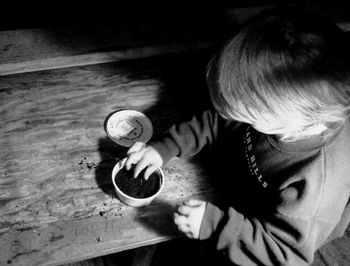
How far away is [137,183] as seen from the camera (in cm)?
117

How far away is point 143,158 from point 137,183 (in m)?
0.08

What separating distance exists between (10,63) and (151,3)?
1732mm

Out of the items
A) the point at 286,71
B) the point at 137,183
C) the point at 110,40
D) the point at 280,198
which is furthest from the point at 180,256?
the point at 286,71

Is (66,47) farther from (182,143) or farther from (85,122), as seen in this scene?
(182,143)

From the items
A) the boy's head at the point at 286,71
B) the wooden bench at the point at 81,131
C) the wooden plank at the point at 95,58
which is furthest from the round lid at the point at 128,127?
the boy's head at the point at 286,71

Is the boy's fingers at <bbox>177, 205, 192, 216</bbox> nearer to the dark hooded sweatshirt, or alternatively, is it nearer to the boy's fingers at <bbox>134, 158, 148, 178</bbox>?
the dark hooded sweatshirt

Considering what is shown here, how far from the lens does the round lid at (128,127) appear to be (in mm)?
1264

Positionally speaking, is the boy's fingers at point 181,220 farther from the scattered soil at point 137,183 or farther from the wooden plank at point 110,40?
the wooden plank at point 110,40

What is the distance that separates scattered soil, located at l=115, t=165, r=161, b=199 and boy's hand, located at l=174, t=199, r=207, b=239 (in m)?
0.12

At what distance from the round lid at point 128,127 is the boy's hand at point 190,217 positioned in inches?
11.9

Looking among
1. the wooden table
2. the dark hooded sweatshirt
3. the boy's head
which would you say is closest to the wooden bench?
the wooden table

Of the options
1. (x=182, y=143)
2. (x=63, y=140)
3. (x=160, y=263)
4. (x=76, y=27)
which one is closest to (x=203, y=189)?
(x=182, y=143)

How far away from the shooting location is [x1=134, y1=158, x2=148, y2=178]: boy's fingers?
3.79ft

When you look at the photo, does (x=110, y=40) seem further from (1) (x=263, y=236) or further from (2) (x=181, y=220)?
(1) (x=263, y=236)
